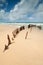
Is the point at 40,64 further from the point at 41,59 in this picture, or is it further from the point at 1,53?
the point at 1,53

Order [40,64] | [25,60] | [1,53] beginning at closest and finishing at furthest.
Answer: [40,64] < [25,60] < [1,53]

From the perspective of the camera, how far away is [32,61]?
298 centimetres

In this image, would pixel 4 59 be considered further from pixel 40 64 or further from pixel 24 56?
pixel 40 64

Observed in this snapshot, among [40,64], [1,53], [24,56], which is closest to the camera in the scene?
[40,64]

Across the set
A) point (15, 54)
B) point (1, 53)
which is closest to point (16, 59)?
point (15, 54)

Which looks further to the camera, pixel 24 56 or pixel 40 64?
pixel 24 56

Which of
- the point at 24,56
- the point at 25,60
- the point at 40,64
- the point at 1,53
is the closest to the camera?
the point at 40,64

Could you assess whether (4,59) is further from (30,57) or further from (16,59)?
(30,57)

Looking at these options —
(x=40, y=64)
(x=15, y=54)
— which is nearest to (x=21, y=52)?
Result: (x=15, y=54)

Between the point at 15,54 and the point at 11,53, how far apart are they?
0.14 meters

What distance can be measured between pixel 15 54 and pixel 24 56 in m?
0.29

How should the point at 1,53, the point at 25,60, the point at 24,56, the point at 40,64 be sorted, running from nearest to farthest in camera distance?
the point at 40,64 < the point at 25,60 < the point at 24,56 < the point at 1,53

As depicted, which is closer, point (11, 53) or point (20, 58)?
point (20, 58)

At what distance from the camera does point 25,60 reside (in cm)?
304
